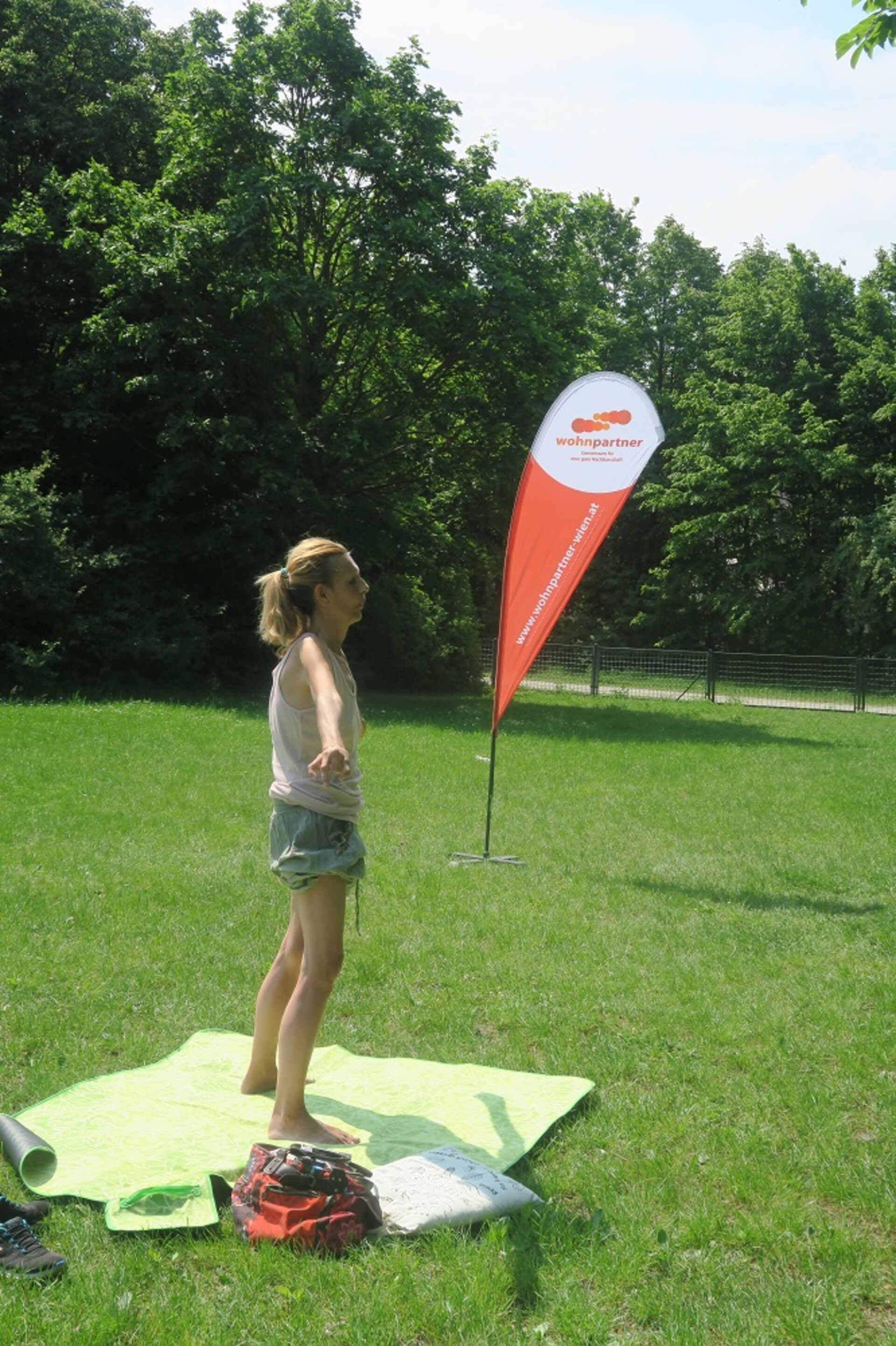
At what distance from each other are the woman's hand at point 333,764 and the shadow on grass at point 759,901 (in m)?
5.24

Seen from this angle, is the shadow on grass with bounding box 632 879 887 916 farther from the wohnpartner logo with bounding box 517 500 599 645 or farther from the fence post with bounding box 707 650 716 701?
the fence post with bounding box 707 650 716 701

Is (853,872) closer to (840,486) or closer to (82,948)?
(82,948)

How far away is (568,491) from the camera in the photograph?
10.2 metres

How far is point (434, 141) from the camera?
990 inches

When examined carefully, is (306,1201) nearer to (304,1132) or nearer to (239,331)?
(304,1132)

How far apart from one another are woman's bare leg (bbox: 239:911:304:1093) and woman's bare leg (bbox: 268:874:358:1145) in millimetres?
138

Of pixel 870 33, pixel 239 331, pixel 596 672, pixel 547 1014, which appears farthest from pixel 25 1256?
pixel 596 672

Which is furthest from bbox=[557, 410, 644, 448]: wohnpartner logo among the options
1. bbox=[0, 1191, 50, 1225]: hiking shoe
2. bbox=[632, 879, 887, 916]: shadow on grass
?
bbox=[0, 1191, 50, 1225]: hiking shoe

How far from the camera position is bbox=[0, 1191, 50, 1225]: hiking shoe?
152 inches

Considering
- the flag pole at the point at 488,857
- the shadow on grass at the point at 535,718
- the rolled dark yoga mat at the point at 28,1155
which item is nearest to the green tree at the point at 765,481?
the shadow on grass at the point at 535,718

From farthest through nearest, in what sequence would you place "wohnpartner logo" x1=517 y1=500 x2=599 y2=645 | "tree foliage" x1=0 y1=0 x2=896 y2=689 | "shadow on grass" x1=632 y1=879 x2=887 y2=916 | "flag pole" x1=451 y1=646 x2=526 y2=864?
"tree foliage" x1=0 y1=0 x2=896 y2=689
"wohnpartner logo" x1=517 y1=500 x2=599 y2=645
"flag pole" x1=451 y1=646 x2=526 y2=864
"shadow on grass" x1=632 y1=879 x2=887 y2=916

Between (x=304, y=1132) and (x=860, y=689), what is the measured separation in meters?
27.7

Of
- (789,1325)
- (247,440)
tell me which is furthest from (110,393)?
(789,1325)

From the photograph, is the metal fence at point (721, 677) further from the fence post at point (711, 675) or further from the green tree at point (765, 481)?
the green tree at point (765, 481)
